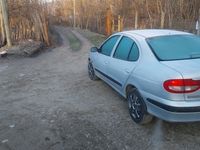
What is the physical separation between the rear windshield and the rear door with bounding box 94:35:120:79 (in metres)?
1.31

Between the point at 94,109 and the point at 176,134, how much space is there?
1.79 metres

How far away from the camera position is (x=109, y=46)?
627 cm

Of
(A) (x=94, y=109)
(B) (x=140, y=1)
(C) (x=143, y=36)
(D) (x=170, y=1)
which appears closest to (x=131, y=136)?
(A) (x=94, y=109)

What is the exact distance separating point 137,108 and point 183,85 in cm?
110

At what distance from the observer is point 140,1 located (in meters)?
20.5

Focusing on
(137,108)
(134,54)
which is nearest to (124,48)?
(134,54)

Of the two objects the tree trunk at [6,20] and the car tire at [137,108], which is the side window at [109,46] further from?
the tree trunk at [6,20]

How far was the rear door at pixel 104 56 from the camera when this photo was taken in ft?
19.8

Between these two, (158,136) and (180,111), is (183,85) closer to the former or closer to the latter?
(180,111)

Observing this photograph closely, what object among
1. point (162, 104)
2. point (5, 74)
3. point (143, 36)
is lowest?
point (5, 74)

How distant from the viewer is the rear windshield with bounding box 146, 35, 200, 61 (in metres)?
4.37

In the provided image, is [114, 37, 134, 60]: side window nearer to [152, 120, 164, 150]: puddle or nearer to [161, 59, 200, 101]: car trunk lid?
[161, 59, 200, 101]: car trunk lid

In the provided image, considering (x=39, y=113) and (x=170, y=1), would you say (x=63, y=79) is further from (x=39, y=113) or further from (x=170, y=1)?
(x=170, y=1)

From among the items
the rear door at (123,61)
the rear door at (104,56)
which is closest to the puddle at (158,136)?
the rear door at (123,61)
